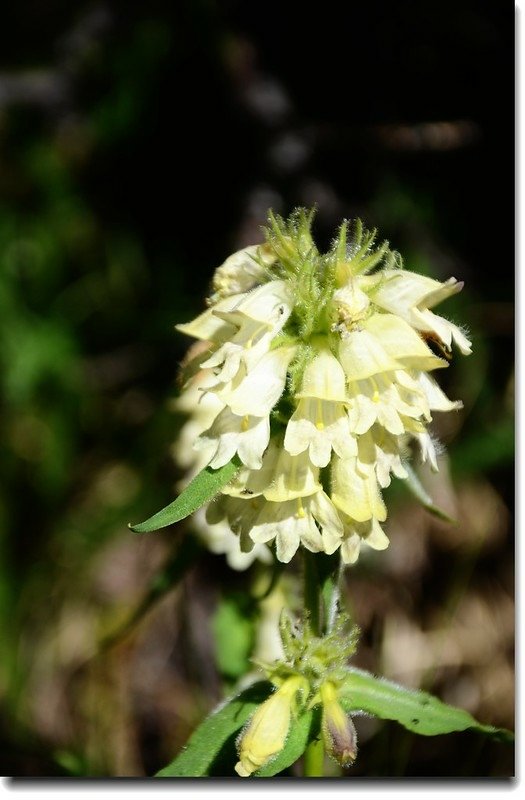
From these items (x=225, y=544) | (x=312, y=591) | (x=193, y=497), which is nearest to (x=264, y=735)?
(x=312, y=591)

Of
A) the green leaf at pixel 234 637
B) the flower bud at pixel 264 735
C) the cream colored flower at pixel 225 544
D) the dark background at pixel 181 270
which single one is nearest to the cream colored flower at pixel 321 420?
the flower bud at pixel 264 735

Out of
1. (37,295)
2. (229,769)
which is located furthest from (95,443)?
(229,769)

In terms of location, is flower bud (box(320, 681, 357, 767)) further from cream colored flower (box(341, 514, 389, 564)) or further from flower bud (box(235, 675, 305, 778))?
cream colored flower (box(341, 514, 389, 564))

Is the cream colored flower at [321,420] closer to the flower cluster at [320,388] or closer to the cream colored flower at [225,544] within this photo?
the flower cluster at [320,388]

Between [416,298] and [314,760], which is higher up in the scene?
[416,298]

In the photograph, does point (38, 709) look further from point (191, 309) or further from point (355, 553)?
point (355, 553)

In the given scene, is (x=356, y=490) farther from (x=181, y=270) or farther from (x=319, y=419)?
(x=181, y=270)
